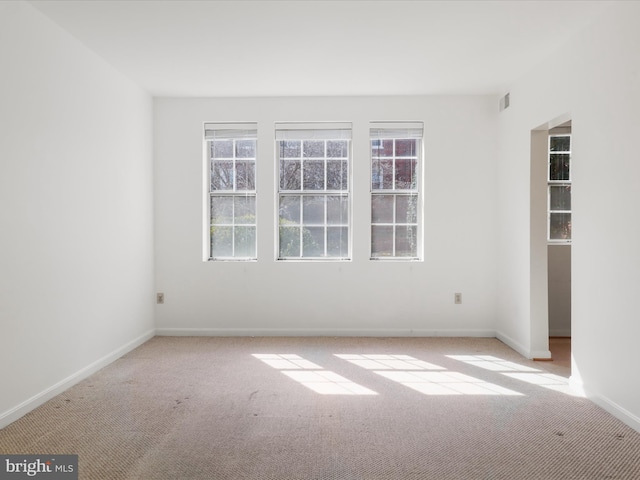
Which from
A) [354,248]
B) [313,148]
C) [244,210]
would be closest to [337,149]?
[313,148]

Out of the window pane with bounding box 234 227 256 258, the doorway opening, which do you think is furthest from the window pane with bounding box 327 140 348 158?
the doorway opening

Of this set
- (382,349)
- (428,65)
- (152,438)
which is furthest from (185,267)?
(428,65)

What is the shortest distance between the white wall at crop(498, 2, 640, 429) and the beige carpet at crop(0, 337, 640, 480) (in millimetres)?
340

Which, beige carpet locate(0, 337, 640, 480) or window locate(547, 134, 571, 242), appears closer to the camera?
beige carpet locate(0, 337, 640, 480)

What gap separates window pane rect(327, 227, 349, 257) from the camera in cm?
548

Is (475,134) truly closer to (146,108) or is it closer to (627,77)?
(627,77)

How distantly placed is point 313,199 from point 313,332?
1590mm

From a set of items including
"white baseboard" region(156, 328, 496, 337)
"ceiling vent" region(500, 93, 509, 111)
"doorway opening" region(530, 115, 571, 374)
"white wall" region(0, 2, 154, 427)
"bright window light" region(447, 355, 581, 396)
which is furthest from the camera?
"white baseboard" region(156, 328, 496, 337)

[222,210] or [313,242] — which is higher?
[222,210]

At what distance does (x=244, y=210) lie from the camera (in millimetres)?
5500

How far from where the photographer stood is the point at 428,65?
4.32m

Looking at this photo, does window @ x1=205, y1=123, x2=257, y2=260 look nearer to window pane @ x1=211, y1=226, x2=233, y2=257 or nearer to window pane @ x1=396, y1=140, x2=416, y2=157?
window pane @ x1=211, y1=226, x2=233, y2=257
